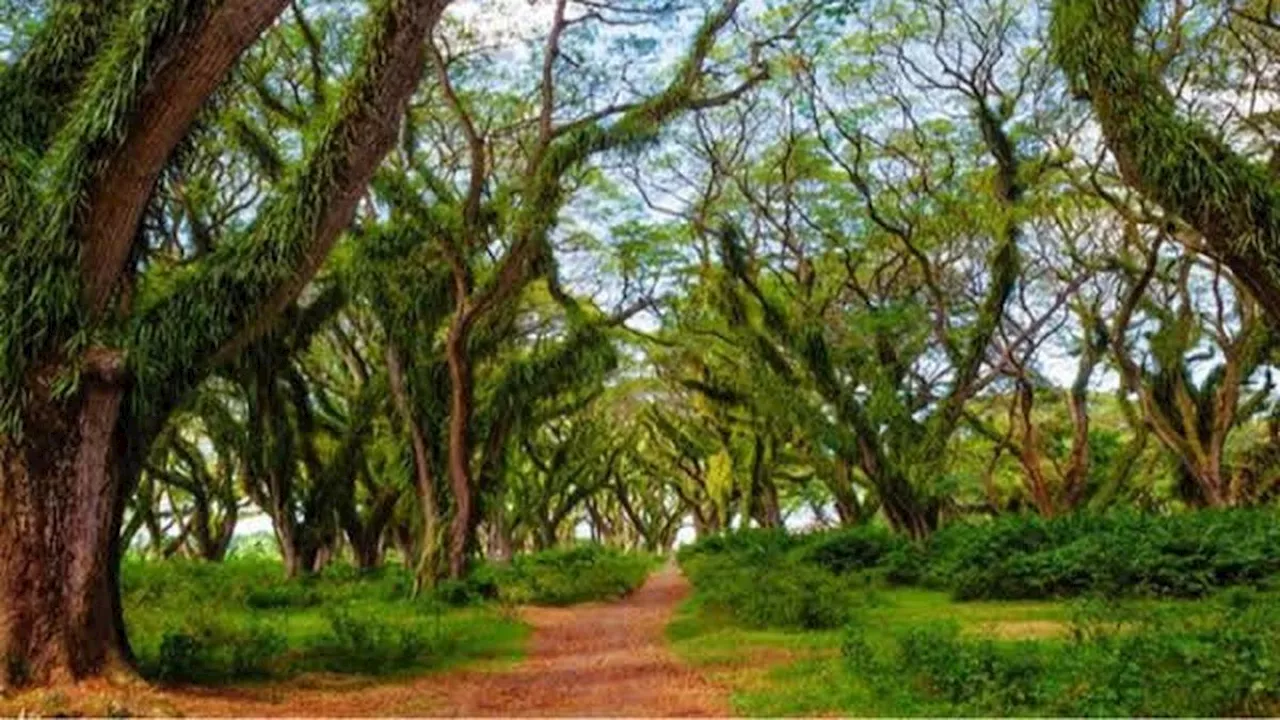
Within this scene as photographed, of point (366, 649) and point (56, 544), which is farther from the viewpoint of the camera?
point (366, 649)

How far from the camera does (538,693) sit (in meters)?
8.94

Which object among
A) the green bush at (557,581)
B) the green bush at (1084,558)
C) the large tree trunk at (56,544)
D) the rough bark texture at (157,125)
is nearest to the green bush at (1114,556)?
the green bush at (1084,558)

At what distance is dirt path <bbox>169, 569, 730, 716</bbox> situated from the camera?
308 inches

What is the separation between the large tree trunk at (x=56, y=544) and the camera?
7.64 m

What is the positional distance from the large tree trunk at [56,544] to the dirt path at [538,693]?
891 millimetres

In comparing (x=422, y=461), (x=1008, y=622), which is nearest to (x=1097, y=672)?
(x=1008, y=622)

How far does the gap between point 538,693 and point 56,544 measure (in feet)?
13.2

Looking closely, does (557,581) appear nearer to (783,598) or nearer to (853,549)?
(853,549)

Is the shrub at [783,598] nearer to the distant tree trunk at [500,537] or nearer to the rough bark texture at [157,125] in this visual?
the rough bark texture at [157,125]

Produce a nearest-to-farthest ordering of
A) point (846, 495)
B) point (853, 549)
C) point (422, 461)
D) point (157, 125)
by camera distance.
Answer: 1. point (157, 125)
2. point (422, 461)
3. point (853, 549)
4. point (846, 495)

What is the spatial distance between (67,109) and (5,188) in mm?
1341

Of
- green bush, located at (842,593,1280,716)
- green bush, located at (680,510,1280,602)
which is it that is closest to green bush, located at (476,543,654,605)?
green bush, located at (680,510,1280,602)

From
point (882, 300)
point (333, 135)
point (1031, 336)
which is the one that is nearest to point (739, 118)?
point (882, 300)

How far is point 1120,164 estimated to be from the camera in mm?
7539
